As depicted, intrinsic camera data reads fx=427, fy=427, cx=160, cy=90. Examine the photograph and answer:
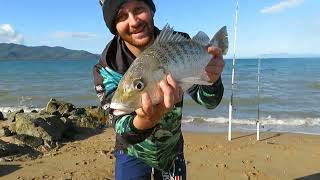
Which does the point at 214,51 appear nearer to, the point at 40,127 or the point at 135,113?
the point at 135,113

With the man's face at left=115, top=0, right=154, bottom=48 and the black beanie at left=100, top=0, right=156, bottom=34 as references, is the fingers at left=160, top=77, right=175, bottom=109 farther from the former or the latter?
the black beanie at left=100, top=0, right=156, bottom=34

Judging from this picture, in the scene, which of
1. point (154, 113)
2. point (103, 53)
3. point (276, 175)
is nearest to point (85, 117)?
point (276, 175)

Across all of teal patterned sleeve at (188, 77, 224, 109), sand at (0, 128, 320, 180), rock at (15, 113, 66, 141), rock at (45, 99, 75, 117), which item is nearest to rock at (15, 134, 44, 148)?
rock at (15, 113, 66, 141)

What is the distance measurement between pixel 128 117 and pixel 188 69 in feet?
2.06

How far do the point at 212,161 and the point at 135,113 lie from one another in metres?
5.64

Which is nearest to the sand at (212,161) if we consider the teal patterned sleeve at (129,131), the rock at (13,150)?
the rock at (13,150)

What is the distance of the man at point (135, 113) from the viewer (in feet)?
9.88

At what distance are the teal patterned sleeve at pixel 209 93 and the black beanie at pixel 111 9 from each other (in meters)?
0.75

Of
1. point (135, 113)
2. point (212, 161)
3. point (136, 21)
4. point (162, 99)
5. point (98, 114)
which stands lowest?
point (212, 161)

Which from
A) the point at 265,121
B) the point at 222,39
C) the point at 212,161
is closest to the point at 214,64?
the point at 222,39

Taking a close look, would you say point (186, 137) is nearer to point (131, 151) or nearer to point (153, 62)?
point (131, 151)

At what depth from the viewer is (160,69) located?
7.64 ft

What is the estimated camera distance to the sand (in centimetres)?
741

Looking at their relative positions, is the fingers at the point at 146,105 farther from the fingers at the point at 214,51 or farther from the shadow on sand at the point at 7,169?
the shadow on sand at the point at 7,169
